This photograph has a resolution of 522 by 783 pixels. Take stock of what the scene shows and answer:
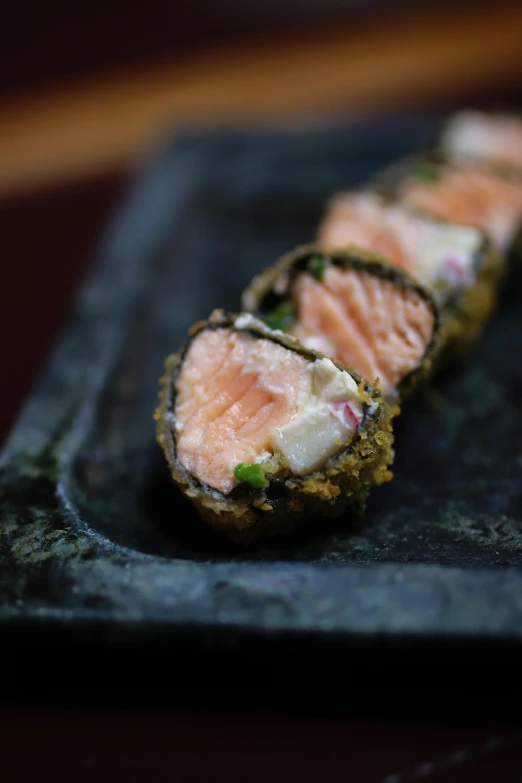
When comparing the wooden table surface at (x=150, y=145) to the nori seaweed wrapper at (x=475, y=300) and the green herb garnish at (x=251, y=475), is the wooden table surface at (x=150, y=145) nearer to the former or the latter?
the green herb garnish at (x=251, y=475)

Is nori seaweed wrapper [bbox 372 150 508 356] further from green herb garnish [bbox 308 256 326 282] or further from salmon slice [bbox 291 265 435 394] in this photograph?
green herb garnish [bbox 308 256 326 282]

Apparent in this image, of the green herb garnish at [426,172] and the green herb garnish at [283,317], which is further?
the green herb garnish at [426,172]

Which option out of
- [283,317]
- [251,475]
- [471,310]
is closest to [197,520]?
[251,475]

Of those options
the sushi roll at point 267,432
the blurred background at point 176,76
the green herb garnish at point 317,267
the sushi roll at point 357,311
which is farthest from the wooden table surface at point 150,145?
the green herb garnish at point 317,267

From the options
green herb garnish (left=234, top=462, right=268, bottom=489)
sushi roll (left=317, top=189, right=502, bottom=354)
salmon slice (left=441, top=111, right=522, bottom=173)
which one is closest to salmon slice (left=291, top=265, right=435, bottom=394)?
sushi roll (left=317, top=189, right=502, bottom=354)

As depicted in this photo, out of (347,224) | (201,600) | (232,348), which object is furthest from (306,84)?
(201,600)
